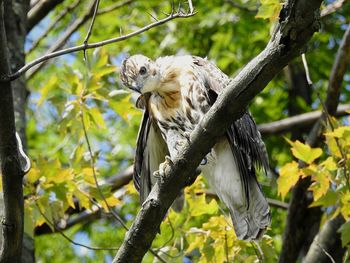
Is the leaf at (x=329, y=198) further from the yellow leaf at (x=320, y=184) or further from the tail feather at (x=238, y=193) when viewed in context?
the tail feather at (x=238, y=193)

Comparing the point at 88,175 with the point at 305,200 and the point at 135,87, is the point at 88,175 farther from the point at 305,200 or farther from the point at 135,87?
the point at 305,200

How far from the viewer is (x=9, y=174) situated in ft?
11.9

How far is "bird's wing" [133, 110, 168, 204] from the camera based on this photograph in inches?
194


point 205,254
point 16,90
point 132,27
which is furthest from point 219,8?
point 205,254

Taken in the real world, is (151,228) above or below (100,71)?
below

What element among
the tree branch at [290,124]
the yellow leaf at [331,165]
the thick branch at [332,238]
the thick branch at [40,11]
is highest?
the thick branch at [40,11]

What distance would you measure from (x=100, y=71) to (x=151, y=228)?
1.61m

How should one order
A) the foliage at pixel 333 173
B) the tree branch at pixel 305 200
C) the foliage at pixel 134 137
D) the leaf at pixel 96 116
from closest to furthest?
the foliage at pixel 333 173 → the foliage at pixel 134 137 → the leaf at pixel 96 116 → the tree branch at pixel 305 200

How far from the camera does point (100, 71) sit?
518 centimetres

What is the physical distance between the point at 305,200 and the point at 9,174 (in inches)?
110

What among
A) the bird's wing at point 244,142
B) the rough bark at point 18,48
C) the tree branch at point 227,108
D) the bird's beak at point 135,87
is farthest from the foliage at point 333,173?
the rough bark at point 18,48

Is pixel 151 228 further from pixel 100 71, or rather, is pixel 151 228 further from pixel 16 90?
pixel 16 90

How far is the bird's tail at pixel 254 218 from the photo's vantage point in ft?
15.6

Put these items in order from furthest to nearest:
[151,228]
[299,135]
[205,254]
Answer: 1. [299,135]
2. [205,254]
3. [151,228]
